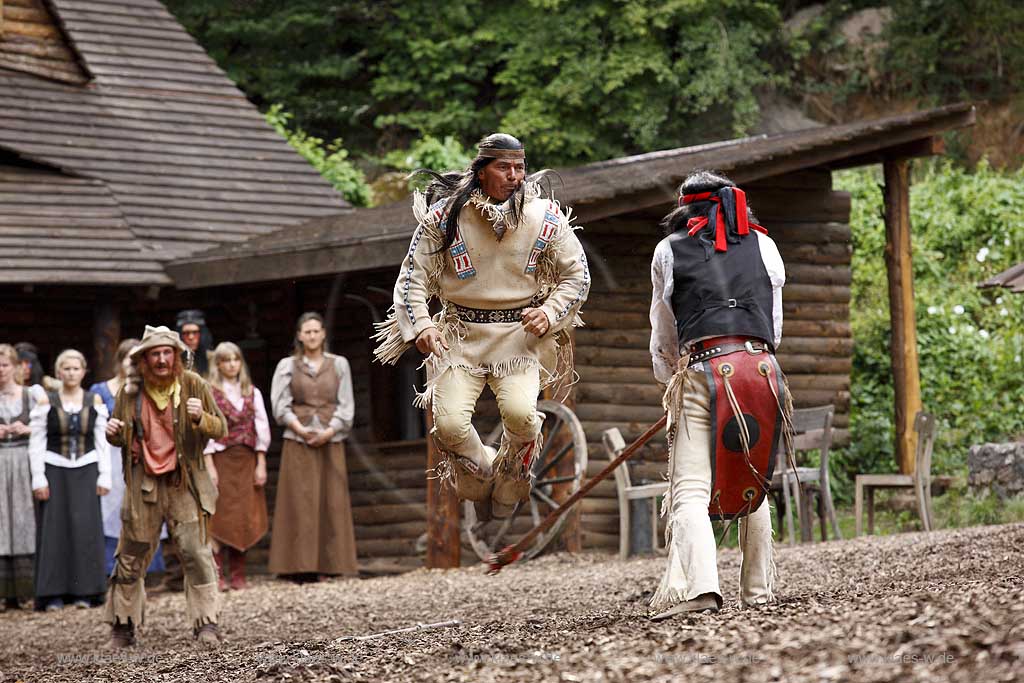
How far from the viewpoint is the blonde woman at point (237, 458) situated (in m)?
13.5

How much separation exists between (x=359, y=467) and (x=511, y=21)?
1665 centimetres

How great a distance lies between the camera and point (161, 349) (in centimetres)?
916

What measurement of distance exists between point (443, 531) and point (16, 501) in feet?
11.5

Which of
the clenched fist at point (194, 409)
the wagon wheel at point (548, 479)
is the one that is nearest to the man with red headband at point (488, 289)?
Result: the clenched fist at point (194, 409)

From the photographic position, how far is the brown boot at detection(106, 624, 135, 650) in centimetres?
923

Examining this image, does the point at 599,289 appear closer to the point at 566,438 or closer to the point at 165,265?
the point at 566,438

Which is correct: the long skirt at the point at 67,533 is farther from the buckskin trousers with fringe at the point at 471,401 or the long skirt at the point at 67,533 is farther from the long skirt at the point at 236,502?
the buckskin trousers with fringe at the point at 471,401

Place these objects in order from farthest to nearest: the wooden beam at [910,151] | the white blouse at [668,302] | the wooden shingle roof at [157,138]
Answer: the wooden shingle roof at [157,138] → the wooden beam at [910,151] → the white blouse at [668,302]

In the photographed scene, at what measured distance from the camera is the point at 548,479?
528 inches

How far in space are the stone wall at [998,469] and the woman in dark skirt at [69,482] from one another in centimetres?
699

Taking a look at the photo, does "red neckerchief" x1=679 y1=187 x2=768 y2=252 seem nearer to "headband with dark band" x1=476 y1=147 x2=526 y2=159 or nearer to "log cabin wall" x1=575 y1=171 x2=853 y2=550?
"headband with dark band" x1=476 y1=147 x2=526 y2=159

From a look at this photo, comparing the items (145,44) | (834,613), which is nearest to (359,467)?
(145,44)

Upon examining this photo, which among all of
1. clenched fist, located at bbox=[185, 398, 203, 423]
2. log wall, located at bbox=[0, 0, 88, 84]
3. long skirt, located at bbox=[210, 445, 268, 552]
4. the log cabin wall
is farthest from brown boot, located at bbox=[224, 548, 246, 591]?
log wall, located at bbox=[0, 0, 88, 84]

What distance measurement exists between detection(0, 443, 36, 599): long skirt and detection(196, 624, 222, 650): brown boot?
157 inches
